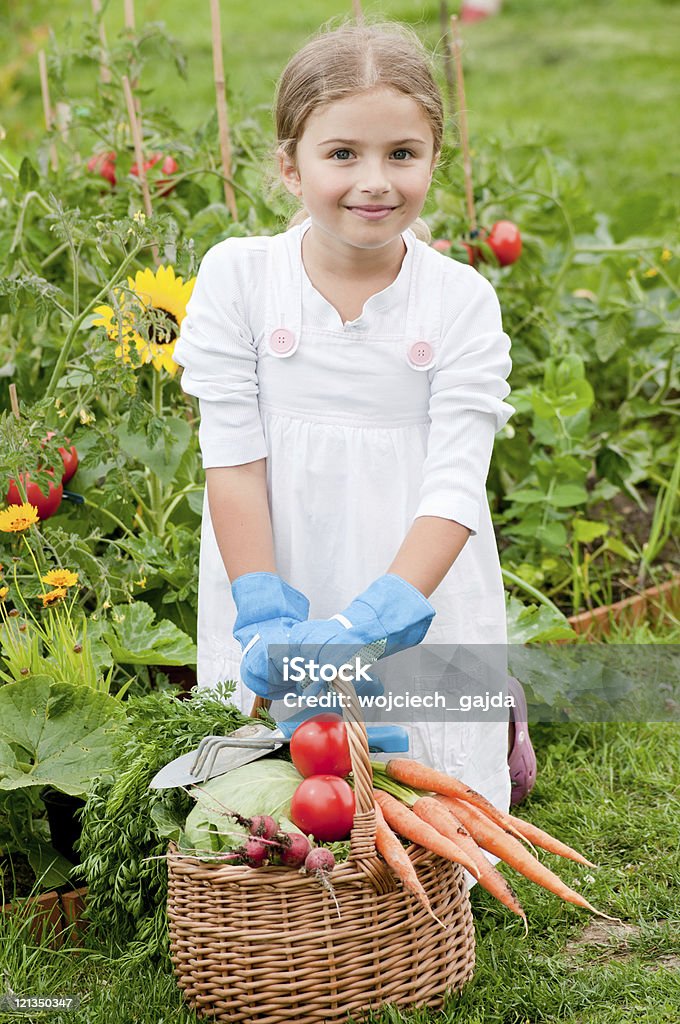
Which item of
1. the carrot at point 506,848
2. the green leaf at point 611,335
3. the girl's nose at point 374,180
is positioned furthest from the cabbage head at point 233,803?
the green leaf at point 611,335

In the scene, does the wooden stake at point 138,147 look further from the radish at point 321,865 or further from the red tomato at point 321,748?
the radish at point 321,865

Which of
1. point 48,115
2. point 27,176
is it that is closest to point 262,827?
point 27,176

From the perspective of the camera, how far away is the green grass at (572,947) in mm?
2041

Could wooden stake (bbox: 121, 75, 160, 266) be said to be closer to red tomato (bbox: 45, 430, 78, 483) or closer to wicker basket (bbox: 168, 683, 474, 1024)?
red tomato (bbox: 45, 430, 78, 483)

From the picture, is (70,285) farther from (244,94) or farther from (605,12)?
(605,12)

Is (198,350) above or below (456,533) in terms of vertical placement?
above

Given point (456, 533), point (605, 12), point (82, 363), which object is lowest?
point (456, 533)

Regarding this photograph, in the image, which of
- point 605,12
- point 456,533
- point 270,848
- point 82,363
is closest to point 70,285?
point 82,363

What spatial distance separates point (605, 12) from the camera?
977cm

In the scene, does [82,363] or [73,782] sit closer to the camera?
[73,782]

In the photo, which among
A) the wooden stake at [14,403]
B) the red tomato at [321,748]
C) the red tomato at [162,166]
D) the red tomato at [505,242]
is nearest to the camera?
the red tomato at [321,748]

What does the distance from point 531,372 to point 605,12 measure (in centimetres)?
724

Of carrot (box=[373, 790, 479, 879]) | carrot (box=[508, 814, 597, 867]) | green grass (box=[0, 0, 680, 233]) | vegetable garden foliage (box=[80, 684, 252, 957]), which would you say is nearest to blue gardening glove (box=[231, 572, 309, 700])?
vegetable garden foliage (box=[80, 684, 252, 957])

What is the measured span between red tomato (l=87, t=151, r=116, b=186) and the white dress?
111 centimetres
